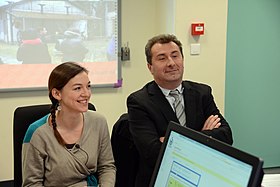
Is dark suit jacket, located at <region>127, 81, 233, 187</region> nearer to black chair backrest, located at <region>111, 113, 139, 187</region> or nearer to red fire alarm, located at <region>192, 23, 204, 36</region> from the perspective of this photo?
black chair backrest, located at <region>111, 113, 139, 187</region>

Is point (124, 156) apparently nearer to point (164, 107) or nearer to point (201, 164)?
point (164, 107)

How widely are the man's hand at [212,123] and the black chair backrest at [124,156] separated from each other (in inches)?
15.9

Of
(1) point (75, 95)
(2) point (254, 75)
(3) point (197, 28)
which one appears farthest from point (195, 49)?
(1) point (75, 95)

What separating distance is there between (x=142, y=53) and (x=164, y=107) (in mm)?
1971

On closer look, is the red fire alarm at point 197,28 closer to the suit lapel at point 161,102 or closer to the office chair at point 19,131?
the suit lapel at point 161,102

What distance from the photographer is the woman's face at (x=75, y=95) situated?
201 centimetres

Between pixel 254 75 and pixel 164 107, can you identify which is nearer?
pixel 164 107

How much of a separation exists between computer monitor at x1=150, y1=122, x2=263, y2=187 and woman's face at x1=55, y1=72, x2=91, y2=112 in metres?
0.92

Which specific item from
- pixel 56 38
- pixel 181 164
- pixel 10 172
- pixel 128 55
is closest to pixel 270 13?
pixel 128 55

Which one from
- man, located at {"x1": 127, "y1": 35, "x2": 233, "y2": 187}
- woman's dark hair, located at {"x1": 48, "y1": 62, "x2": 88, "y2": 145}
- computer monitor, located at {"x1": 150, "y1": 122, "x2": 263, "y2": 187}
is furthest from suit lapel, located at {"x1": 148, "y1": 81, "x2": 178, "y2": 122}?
computer monitor, located at {"x1": 150, "y1": 122, "x2": 263, "y2": 187}

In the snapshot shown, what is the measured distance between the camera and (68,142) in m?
2.01

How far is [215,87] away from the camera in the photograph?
12.8ft

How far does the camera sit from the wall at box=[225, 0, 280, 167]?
3982mm

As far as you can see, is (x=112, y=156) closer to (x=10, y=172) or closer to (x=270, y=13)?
(x=10, y=172)
